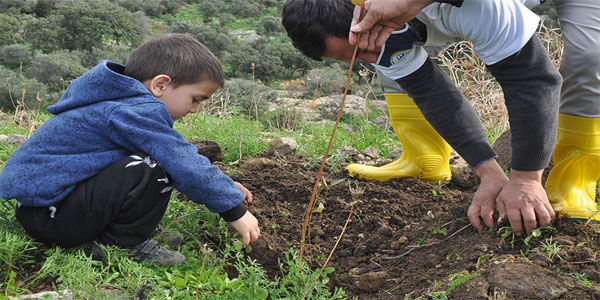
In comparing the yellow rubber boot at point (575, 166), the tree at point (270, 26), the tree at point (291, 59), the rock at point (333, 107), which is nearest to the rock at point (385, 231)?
the yellow rubber boot at point (575, 166)

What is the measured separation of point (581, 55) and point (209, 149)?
83.1 inches

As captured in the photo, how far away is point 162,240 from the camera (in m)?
2.13

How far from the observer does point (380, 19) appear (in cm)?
173

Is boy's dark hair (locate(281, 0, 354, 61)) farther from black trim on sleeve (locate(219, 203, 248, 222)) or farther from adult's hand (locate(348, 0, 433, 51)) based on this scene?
black trim on sleeve (locate(219, 203, 248, 222))

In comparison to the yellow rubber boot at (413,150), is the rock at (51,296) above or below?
above

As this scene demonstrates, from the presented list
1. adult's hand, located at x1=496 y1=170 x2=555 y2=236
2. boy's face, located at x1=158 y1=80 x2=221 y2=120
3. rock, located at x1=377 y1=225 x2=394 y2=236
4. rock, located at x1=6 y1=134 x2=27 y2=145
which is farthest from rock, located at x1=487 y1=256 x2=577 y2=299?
rock, located at x1=6 y1=134 x2=27 y2=145

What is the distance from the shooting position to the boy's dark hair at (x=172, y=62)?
1983 millimetres

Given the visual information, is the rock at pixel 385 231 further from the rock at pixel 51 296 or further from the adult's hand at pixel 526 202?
the rock at pixel 51 296

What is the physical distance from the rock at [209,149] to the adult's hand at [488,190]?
1720mm

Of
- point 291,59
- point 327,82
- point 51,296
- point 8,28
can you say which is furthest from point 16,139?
point 8,28

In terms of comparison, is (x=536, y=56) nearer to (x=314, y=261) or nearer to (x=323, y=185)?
(x=314, y=261)

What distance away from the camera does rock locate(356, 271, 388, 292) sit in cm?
194

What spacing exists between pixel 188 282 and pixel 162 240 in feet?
1.17

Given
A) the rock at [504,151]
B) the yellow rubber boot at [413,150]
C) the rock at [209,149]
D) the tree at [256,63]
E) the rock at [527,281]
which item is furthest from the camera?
the tree at [256,63]
